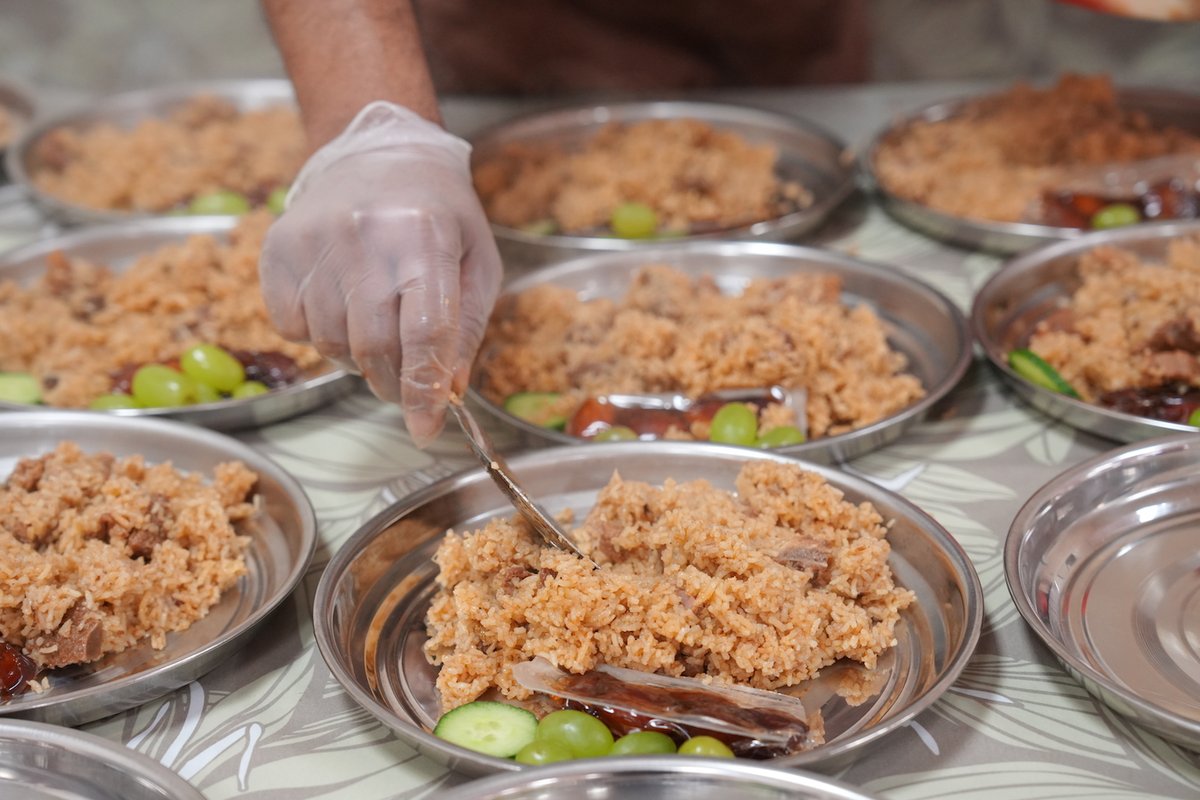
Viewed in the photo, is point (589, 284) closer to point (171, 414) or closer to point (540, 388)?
point (540, 388)

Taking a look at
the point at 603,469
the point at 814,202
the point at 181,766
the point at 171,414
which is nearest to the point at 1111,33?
the point at 814,202

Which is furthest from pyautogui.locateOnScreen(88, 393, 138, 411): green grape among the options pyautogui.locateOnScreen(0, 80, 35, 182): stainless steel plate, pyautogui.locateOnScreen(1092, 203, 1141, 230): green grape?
pyautogui.locateOnScreen(1092, 203, 1141, 230): green grape

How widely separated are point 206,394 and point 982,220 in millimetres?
2096

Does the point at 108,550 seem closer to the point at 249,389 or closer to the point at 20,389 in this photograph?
the point at 249,389

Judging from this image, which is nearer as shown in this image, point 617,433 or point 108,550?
point 108,550

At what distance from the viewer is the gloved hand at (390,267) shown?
2061mm

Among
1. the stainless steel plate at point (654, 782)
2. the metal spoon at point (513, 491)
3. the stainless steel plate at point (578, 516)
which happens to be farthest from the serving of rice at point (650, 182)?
the stainless steel plate at point (654, 782)

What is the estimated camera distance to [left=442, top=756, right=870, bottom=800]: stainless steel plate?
1466mm

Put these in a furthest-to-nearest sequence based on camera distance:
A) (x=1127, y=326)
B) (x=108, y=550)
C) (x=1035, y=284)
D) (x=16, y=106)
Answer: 1. (x=16, y=106)
2. (x=1035, y=284)
3. (x=1127, y=326)
4. (x=108, y=550)

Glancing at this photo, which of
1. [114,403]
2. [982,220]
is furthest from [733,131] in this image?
[114,403]

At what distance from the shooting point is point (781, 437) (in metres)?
2.35

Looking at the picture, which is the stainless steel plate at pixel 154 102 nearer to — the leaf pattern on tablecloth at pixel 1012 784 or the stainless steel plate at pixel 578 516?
the stainless steel plate at pixel 578 516

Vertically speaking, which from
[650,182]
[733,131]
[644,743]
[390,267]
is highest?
[390,267]

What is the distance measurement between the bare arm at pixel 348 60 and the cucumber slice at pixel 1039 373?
1414 mm
